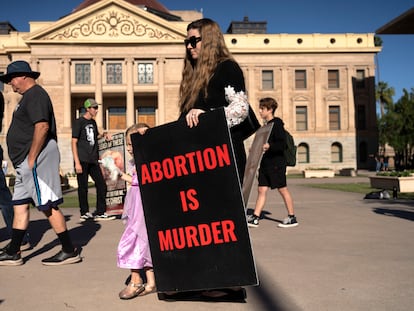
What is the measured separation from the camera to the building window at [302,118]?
49.2m

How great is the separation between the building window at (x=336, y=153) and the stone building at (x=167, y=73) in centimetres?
11

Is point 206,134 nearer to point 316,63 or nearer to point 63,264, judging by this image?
point 63,264

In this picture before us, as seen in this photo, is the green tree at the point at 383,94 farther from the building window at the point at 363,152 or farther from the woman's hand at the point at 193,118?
the woman's hand at the point at 193,118

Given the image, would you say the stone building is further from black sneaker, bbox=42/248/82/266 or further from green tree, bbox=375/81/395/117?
black sneaker, bbox=42/248/82/266

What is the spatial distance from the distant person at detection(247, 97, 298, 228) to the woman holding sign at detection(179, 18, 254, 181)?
3775 mm

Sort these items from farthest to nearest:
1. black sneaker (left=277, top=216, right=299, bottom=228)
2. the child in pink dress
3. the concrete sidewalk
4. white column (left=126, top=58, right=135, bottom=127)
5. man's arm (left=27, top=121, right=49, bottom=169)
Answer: white column (left=126, top=58, right=135, bottom=127) < black sneaker (left=277, top=216, right=299, bottom=228) < man's arm (left=27, top=121, right=49, bottom=169) < the child in pink dress < the concrete sidewalk

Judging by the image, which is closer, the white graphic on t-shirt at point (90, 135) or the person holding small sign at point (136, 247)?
the person holding small sign at point (136, 247)

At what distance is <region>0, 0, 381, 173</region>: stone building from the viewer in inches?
1758

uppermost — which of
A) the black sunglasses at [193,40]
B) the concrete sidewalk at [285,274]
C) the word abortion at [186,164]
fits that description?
the black sunglasses at [193,40]

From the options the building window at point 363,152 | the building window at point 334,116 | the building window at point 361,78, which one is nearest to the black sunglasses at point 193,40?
the building window at point 334,116

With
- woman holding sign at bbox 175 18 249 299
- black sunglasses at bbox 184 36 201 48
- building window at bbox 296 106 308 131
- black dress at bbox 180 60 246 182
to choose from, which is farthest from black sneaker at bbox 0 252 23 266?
building window at bbox 296 106 308 131

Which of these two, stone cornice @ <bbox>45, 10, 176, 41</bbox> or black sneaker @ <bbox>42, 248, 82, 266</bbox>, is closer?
black sneaker @ <bbox>42, 248, 82, 266</bbox>

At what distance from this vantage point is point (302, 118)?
Result: 49.3m

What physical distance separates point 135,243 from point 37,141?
5.70ft
